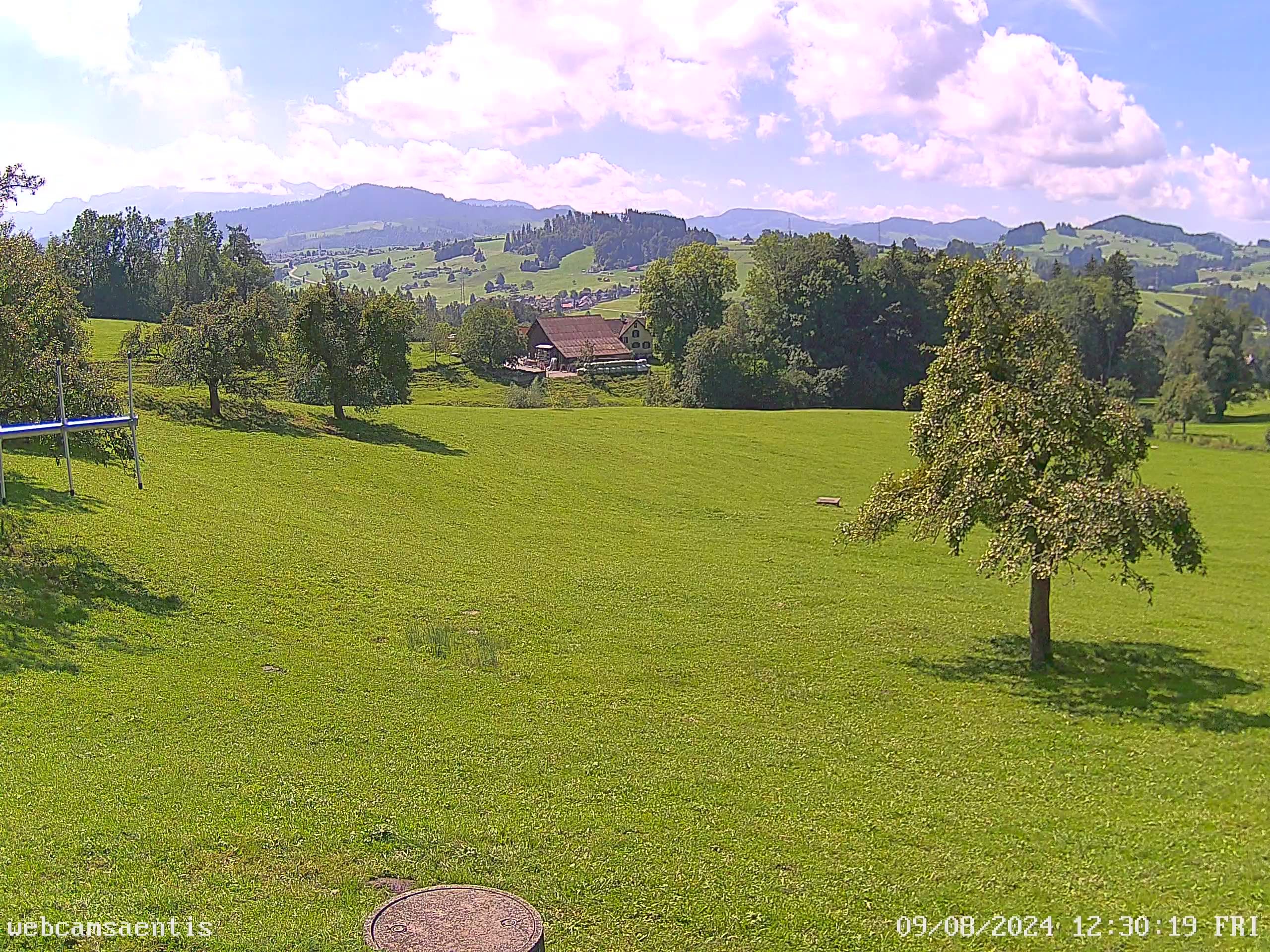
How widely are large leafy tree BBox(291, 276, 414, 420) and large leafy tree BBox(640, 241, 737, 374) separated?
188 ft

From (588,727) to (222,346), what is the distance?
1485 inches

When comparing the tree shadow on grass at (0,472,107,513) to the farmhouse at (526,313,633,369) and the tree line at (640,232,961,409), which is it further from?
the farmhouse at (526,313,633,369)

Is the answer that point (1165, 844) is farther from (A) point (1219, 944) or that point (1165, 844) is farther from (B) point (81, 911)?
(B) point (81, 911)

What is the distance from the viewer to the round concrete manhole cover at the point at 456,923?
8312 mm

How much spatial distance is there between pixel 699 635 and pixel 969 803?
1064 centimetres

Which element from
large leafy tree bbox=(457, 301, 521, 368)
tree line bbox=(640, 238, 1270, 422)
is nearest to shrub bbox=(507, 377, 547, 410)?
tree line bbox=(640, 238, 1270, 422)

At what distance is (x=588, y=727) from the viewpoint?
1872cm

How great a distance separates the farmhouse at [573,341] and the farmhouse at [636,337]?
100cm

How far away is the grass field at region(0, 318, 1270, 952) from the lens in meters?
12.4

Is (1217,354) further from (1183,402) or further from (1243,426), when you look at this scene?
(1183,402)

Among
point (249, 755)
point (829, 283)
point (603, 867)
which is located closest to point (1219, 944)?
point (603, 867)

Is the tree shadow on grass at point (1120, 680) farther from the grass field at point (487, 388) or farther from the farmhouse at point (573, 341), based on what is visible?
the farmhouse at point (573, 341)

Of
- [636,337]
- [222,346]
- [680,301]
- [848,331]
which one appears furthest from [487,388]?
[222,346]

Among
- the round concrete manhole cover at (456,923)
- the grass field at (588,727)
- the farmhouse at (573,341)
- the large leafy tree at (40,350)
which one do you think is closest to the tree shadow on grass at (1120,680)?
the grass field at (588,727)
